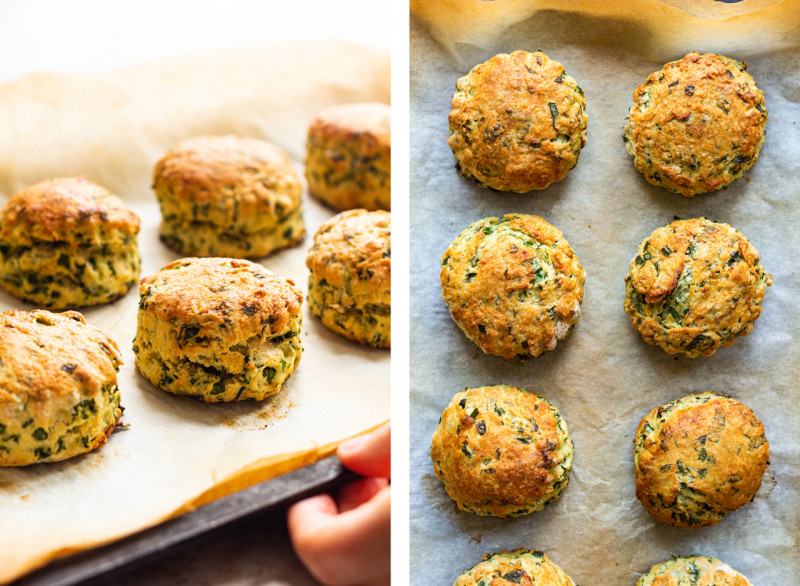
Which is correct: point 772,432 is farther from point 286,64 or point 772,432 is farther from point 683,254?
point 286,64

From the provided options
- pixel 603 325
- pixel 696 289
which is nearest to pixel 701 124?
pixel 696 289

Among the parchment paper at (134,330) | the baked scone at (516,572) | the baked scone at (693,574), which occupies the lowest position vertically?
the baked scone at (693,574)

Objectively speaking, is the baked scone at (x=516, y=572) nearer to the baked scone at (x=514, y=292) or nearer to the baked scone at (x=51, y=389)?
the baked scone at (x=514, y=292)

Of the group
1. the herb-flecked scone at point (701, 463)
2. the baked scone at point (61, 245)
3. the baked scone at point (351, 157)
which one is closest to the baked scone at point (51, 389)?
the baked scone at point (61, 245)

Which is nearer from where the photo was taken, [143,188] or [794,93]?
[794,93]

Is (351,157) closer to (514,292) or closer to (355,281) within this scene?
(355,281)

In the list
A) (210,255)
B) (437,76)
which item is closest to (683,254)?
(437,76)

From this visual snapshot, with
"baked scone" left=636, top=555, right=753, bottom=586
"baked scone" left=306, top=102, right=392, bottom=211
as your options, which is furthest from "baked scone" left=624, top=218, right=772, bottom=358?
"baked scone" left=306, top=102, right=392, bottom=211
